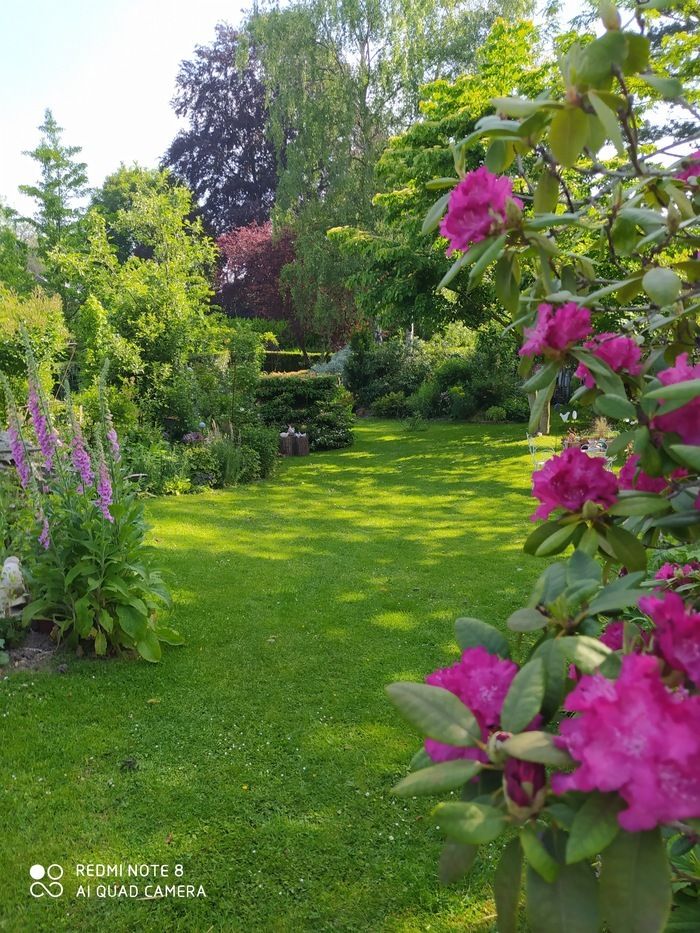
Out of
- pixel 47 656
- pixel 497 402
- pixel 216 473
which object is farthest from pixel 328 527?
pixel 497 402

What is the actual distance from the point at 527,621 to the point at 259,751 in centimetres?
209

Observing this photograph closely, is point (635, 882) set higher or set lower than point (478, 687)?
lower

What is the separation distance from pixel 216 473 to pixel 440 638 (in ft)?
18.1

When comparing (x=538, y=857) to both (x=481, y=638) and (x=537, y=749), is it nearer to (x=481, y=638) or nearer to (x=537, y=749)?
(x=537, y=749)

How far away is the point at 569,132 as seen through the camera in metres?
0.99

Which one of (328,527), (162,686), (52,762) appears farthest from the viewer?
(328,527)

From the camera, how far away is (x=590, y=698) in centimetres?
60

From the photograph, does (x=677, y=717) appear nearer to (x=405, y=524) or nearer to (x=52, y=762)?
(x=52, y=762)

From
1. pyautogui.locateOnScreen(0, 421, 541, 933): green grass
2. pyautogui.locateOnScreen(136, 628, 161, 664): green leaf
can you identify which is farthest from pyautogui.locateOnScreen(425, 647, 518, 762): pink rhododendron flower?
pyautogui.locateOnScreen(136, 628, 161, 664): green leaf

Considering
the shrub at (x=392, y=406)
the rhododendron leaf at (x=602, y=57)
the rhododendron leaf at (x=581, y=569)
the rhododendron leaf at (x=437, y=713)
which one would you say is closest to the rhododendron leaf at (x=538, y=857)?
the rhododendron leaf at (x=437, y=713)

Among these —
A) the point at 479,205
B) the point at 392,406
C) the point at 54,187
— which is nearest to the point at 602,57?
the point at 479,205

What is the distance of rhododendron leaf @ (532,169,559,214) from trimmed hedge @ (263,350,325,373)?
1967cm

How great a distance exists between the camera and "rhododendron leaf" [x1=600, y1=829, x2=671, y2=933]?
604mm

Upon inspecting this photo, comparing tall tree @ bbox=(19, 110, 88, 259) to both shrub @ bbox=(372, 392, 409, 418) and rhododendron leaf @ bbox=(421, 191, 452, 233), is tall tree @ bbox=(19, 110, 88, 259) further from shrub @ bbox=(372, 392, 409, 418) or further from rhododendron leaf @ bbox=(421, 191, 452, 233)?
rhododendron leaf @ bbox=(421, 191, 452, 233)
